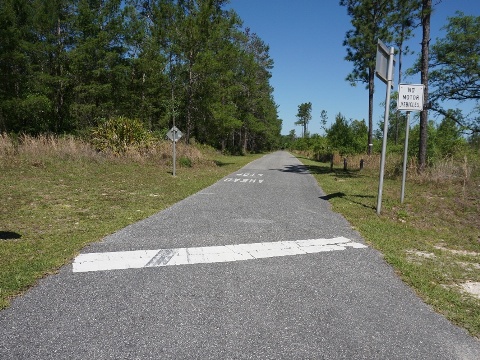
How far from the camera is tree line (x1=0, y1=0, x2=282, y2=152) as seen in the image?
20375 mm

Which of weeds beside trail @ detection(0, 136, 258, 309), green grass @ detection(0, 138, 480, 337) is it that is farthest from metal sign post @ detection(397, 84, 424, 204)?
weeds beside trail @ detection(0, 136, 258, 309)

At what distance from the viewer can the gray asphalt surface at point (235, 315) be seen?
230 cm

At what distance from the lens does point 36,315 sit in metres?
2.64

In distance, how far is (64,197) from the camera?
8.02 m

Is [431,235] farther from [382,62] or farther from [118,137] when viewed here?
[118,137]

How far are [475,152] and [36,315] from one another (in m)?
19.6

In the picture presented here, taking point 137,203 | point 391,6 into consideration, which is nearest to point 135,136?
point 137,203

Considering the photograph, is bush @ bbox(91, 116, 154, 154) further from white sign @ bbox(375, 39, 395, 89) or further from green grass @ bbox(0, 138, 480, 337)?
white sign @ bbox(375, 39, 395, 89)

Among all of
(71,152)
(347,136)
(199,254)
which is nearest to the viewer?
(199,254)

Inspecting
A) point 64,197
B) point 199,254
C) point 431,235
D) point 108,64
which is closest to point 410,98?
point 431,235

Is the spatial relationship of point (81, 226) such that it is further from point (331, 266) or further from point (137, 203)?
point (331, 266)

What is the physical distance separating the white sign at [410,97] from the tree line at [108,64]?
14.7 metres

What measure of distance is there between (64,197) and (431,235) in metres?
8.83

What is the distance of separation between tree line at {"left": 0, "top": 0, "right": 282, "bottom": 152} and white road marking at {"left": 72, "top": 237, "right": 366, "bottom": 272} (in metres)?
17.7
